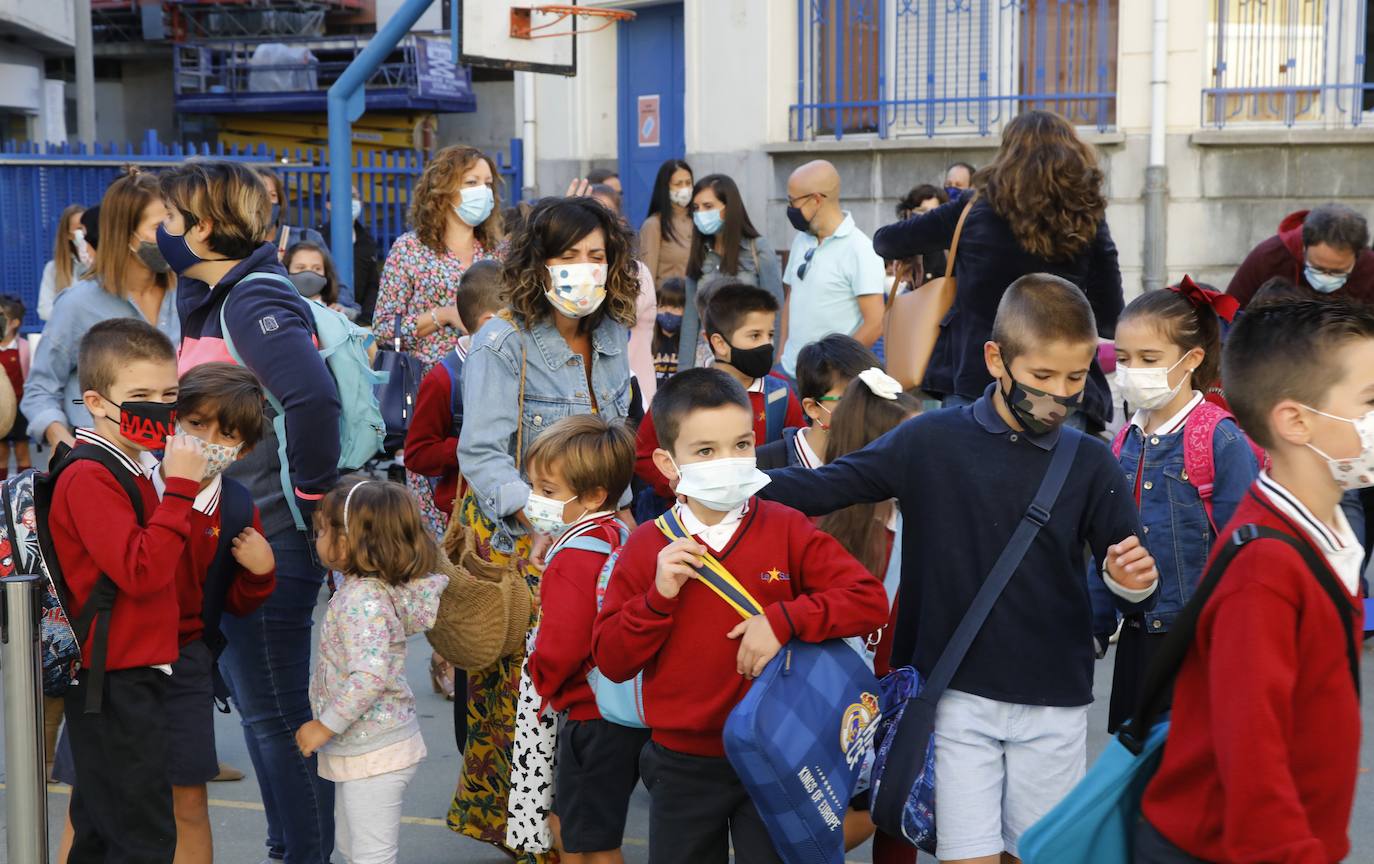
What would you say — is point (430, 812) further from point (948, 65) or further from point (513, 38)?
point (948, 65)

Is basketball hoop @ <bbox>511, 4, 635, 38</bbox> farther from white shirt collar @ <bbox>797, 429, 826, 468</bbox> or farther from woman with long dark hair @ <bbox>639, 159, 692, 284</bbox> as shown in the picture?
white shirt collar @ <bbox>797, 429, 826, 468</bbox>

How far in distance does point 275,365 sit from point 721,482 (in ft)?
4.45

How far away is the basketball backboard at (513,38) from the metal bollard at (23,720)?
21.5ft

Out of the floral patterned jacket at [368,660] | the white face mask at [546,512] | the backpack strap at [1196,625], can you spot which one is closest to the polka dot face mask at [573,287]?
the white face mask at [546,512]

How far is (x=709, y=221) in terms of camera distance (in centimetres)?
796

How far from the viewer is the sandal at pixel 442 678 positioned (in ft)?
19.5

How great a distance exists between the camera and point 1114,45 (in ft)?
39.5

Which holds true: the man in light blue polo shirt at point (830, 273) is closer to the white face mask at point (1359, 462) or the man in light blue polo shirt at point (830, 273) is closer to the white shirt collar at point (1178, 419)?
the white shirt collar at point (1178, 419)

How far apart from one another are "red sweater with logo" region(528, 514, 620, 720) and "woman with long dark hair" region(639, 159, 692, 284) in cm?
534

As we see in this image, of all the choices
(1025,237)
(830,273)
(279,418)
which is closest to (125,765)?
(279,418)

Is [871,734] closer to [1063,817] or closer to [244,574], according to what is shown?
[1063,817]

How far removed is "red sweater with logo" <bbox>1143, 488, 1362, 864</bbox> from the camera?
2318 mm

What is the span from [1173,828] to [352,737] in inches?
85.7

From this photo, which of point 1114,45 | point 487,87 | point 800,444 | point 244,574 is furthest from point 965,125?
point 487,87
